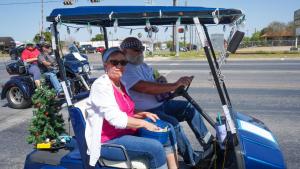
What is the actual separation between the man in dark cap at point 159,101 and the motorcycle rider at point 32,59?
5.35 meters

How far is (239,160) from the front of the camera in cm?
292

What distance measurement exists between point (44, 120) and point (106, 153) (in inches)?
60.9

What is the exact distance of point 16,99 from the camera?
30.2 ft

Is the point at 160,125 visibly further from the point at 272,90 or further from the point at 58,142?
the point at 272,90

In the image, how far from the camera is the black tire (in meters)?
8.99

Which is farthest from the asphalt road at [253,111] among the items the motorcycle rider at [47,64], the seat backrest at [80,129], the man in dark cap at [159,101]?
the seat backrest at [80,129]

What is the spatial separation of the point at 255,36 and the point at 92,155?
8946 cm

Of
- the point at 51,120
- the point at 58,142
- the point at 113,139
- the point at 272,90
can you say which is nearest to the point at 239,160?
the point at 113,139

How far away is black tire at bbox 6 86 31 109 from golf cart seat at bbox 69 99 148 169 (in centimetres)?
622

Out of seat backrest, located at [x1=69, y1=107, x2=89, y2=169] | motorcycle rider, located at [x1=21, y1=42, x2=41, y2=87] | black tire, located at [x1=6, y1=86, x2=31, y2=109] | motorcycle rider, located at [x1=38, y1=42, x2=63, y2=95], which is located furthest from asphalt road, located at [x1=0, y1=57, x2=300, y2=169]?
seat backrest, located at [x1=69, y1=107, x2=89, y2=169]

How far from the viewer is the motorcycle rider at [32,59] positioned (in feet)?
29.5

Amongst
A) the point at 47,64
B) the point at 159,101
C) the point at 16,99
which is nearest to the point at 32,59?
the point at 47,64

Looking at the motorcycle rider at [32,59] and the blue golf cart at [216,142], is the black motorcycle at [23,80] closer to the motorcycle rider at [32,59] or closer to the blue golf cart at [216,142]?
the motorcycle rider at [32,59]

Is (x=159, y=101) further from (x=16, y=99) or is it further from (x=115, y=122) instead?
(x=16, y=99)
